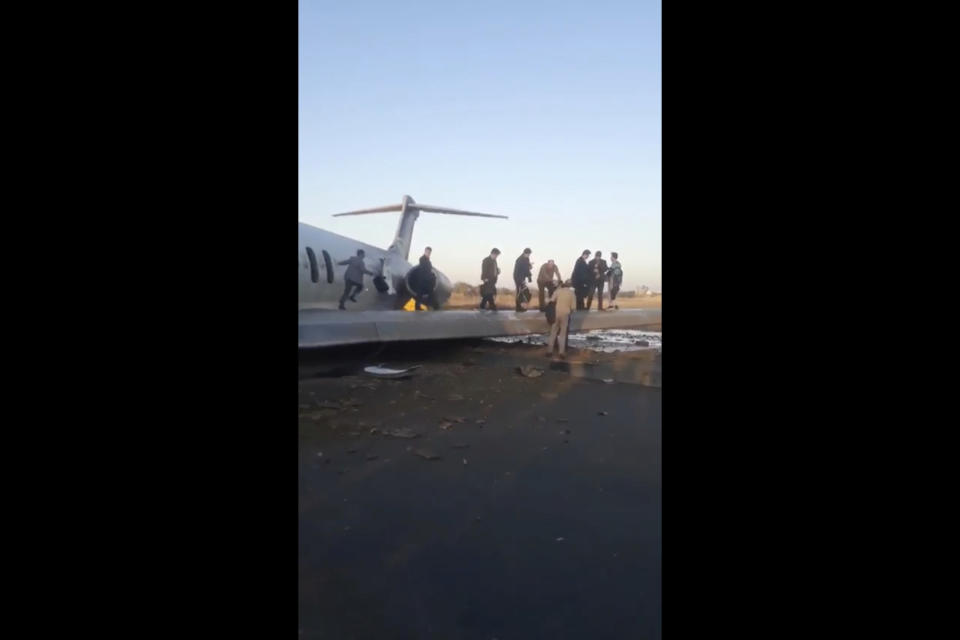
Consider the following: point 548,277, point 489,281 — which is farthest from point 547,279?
point 489,281

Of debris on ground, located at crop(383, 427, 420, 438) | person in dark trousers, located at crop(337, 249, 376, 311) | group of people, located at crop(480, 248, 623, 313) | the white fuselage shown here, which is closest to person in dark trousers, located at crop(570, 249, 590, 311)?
group of people, located at crop(480, 248, 623, 313)

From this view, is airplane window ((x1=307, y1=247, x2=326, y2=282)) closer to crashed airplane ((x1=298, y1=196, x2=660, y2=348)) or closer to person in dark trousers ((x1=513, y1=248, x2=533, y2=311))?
crashed airplane ((x1=298, y1=196, x2=660, y2=348))

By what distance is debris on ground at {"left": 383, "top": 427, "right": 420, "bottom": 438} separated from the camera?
4359mm

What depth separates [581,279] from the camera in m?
10.3

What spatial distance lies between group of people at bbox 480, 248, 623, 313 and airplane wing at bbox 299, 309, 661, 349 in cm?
40

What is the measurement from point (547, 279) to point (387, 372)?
4084 mm

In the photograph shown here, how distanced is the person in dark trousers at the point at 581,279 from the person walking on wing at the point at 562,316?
96 centimetres

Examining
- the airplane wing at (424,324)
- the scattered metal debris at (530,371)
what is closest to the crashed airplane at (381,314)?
the airplane wing at (424,324)

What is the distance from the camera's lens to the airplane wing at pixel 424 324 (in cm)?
714
